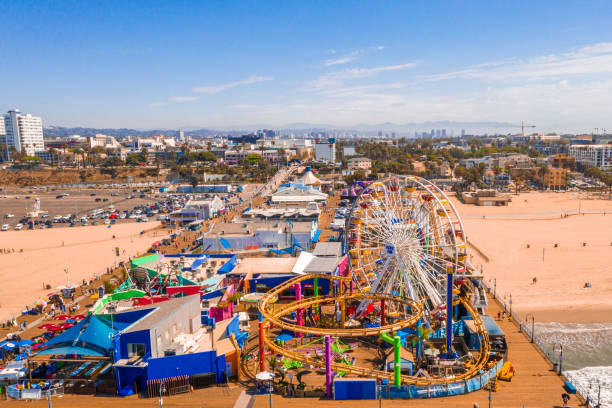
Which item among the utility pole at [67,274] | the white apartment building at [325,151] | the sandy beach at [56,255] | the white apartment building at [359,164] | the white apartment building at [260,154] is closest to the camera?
the sandy beach at [56,255]

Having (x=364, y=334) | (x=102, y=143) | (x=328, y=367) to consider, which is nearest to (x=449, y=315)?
(x=364, y=334)

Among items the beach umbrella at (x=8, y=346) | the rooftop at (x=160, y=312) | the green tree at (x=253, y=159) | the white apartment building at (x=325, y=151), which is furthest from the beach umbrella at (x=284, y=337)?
the white apartment building at (x=325, y=151)

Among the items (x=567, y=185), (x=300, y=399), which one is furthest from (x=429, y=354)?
(x=567, y=185)

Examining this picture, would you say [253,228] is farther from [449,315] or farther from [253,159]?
[253,159]

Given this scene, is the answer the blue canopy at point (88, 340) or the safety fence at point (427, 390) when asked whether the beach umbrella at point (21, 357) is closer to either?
the blue canopy at point (88, 340)

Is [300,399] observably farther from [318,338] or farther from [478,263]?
[478,263]

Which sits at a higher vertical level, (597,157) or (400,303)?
(597,157)

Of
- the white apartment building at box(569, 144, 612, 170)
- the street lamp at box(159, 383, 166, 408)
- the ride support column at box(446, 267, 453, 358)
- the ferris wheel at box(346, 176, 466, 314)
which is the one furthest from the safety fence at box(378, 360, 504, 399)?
the white apartment building at box(569, 144, 612, 170)

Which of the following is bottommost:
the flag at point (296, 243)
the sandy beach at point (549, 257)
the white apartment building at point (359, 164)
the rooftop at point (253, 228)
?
the sandy beach at point (549, 257)
